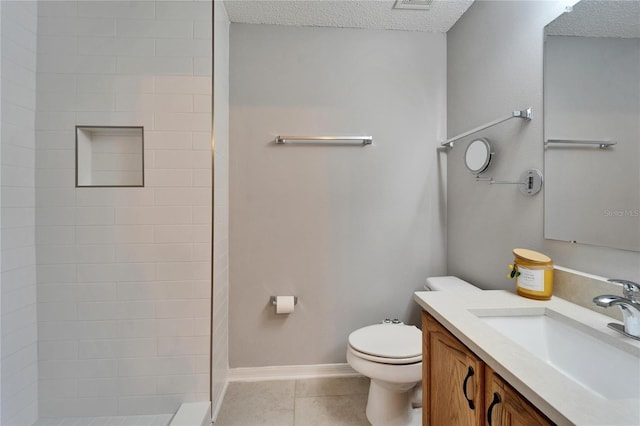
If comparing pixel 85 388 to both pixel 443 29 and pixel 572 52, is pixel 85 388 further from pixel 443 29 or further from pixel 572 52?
pixel 443 29

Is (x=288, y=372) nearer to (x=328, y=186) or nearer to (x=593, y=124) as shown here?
(x=328, y=186)

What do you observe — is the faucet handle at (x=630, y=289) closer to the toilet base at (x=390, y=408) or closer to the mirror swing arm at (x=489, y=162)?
the mirror swing arm at (x=489, y=162)

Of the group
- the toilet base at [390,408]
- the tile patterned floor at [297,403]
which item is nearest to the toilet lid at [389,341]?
the toilet base at [390,408]

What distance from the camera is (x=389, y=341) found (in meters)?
1.46

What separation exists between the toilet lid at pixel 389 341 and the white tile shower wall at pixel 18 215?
1.64 metres

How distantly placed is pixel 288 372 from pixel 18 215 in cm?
174

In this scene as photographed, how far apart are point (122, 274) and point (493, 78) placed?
2.26 metres

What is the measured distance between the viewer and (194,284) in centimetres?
152

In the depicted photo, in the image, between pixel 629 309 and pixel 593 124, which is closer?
pixel 629 309

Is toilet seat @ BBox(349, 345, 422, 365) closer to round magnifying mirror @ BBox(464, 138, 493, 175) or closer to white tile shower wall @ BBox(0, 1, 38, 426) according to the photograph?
round magnifying mirror @ BBox(464, 138, 493, 175)

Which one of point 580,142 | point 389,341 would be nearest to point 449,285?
point 389,341

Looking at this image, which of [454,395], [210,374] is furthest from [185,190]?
[454,395]

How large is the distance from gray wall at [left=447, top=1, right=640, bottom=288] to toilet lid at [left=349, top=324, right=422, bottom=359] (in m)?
0.52

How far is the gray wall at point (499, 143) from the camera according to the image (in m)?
1.19
